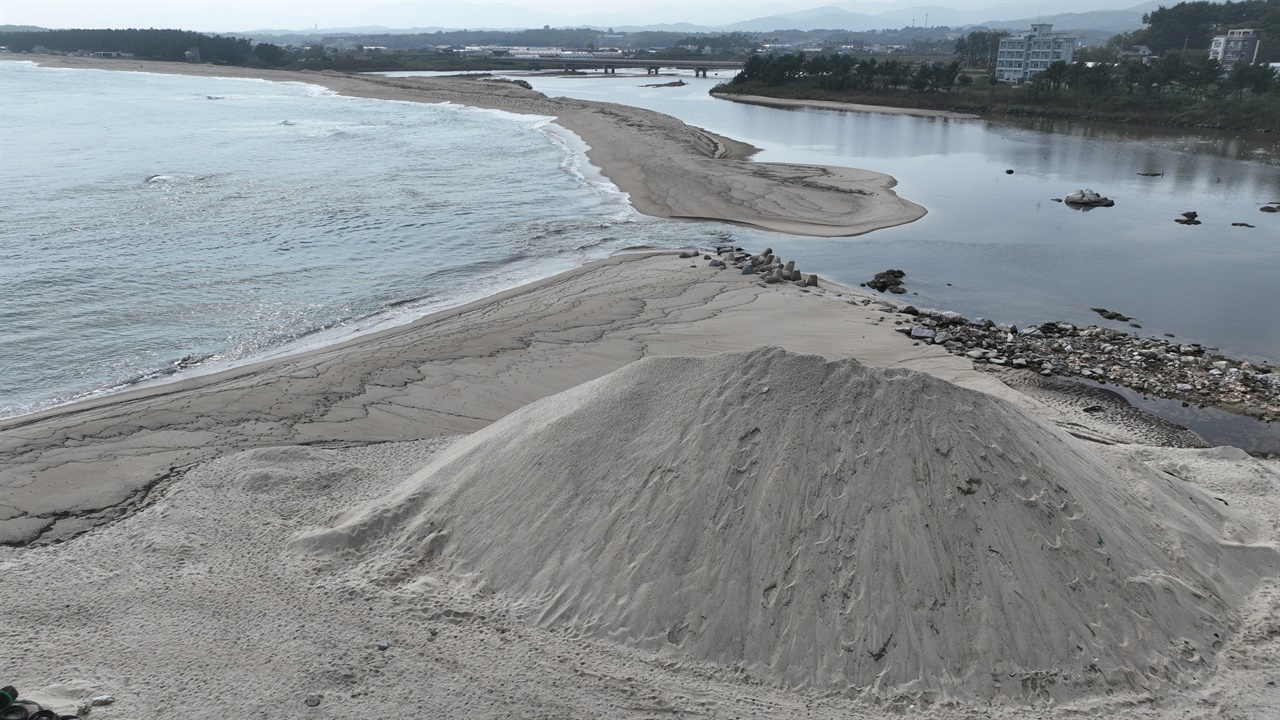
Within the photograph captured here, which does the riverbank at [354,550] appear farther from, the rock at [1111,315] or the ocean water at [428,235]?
the rock at [1111,315]

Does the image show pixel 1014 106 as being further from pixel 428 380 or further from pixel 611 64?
pixel 428 380

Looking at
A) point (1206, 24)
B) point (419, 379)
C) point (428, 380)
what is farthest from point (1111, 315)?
point (1206, 24)

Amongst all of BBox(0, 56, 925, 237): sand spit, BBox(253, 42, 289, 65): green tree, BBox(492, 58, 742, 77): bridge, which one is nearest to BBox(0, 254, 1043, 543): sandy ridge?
BBox(0, 56, 925, 237): sand spit

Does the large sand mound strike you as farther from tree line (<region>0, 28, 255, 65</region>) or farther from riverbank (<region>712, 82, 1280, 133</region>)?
tree line (<region>0, 28, 255, 65</region>)

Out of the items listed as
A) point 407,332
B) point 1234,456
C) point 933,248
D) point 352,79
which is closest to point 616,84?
point 352,79

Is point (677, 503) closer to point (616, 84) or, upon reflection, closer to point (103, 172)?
point (103, 172)
